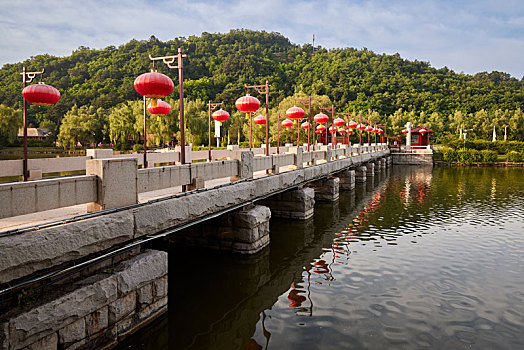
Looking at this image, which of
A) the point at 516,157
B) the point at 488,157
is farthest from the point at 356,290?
the point at 516,157

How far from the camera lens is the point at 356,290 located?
338 inches

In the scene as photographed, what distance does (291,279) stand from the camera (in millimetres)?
9477

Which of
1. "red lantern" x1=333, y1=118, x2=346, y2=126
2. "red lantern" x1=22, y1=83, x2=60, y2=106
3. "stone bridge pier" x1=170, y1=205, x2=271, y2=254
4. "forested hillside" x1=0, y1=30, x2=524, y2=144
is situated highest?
"forested hillside" x1=0, y1=30, x2=524, y2=144

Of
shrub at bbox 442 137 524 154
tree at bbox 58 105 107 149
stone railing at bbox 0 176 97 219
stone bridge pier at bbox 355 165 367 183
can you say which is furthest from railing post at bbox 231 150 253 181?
shrub at bbox 442 137 524 154

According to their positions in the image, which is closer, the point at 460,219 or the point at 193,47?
the point at 460,219

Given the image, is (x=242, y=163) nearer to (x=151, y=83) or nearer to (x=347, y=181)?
(x=151, y=83)

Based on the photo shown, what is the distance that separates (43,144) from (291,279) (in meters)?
45.9

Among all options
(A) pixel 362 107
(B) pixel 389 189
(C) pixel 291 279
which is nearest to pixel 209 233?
(C) pixel 291 279

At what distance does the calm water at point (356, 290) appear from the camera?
6562mm

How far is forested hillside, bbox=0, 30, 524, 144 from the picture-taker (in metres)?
54.0

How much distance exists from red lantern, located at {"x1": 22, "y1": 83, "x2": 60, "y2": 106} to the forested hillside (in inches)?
1280

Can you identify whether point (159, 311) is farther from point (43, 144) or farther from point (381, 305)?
point (43, 144)

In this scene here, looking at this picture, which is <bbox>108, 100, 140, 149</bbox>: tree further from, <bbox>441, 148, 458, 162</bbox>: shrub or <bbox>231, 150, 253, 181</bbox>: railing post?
<bbox>441, 148, 458, 162</bbox>: shrub

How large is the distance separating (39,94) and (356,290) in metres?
8.67
